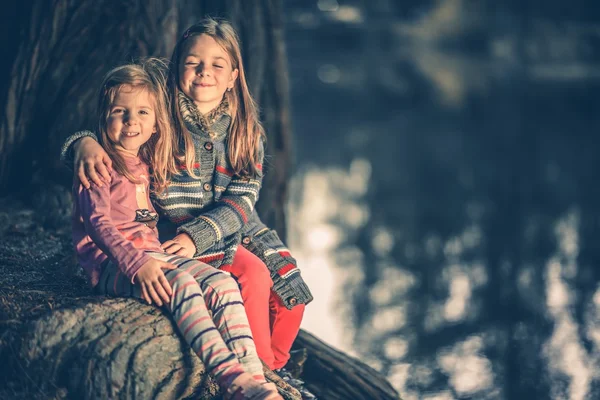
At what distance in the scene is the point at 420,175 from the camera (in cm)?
1102

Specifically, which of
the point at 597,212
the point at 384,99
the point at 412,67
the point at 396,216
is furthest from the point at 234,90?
the point at 412,67

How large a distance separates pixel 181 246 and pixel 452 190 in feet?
23.6

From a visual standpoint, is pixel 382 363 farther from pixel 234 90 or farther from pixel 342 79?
pixel 342 79

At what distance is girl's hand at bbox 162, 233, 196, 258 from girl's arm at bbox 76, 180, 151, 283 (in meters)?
0.30

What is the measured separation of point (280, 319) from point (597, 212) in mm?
6324

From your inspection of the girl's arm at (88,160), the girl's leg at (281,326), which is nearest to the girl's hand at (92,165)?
the girl's arm at (88,160)


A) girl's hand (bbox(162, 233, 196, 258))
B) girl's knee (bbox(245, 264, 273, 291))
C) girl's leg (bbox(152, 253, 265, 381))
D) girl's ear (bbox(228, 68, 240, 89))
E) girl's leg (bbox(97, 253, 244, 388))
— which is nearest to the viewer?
girl's leg (bbox(97, 253, 244, 388))

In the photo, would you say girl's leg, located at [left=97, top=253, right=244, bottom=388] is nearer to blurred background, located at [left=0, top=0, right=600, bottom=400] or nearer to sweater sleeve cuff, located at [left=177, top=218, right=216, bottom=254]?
sweater sleeve cuff, located at [left=177, top=218, right=216, bottom=254]

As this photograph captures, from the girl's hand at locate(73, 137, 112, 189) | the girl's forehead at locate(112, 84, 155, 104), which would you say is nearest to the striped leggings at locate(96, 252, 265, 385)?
the girl's hand at locate(73, 137, 112, 189)

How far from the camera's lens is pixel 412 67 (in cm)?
1789

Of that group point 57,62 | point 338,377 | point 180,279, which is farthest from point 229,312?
point 57,62

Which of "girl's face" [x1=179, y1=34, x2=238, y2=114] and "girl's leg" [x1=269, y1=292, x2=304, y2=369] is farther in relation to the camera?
"girl's leg" [x1=269, y1=292, x2=304, y2=369]

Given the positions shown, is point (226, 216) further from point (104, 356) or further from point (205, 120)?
point (104, 356)

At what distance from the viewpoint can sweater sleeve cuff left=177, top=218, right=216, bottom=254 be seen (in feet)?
11.1
